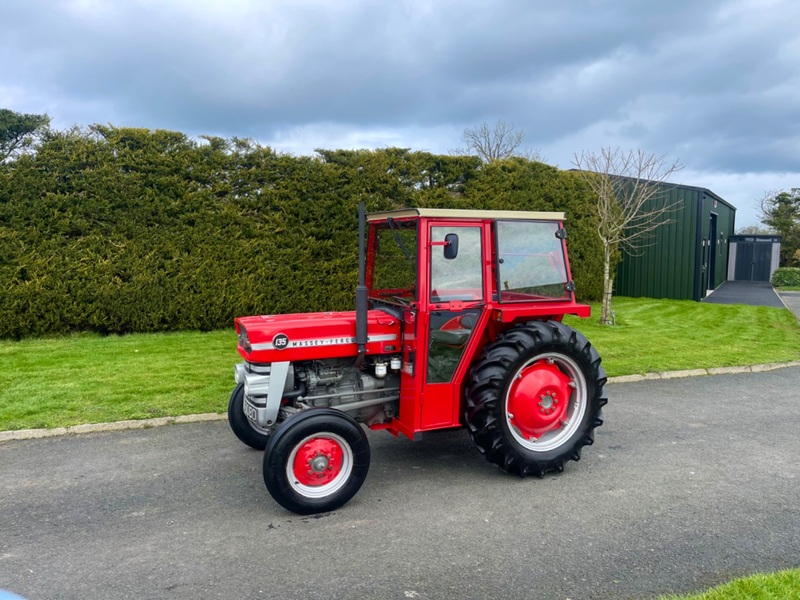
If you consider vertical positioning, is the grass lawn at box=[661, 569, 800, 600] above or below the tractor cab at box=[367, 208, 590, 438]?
below

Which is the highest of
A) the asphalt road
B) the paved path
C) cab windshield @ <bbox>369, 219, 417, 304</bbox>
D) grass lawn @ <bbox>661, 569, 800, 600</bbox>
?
cab windshield @ <bbox>369, 219, 417, 304</bbox>

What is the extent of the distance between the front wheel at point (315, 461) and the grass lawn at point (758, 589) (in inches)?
76.8

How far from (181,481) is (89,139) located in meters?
7.13

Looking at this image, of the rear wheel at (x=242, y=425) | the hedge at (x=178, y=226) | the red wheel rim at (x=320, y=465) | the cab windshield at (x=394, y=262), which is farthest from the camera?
the hedge at (x=178, y=226)

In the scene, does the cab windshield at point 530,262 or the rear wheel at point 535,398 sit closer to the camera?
the rear wheel at point 535,398

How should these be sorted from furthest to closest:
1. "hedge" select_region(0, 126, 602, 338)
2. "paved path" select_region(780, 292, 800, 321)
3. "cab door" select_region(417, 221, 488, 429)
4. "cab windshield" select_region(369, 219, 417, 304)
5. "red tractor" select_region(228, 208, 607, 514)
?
"paved path" select_region(780, 292, 800, 321) < "hedge" select_region(0, 126, 602, 338) < "cab windshield" select_region(369, 219, 417, 304) < "cab door" select_region(417, 221, 488, 429) < "red tractor" select_region(228, 208, 607, 514)

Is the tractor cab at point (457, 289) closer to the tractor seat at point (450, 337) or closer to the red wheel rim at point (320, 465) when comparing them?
the tractor seat at point (450, 337)

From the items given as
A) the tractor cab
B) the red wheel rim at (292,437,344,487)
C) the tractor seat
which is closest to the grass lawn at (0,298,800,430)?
the red wheel rim at (292,437,344,487)

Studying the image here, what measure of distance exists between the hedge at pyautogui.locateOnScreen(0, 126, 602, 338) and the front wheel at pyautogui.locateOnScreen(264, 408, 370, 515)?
6.88 m

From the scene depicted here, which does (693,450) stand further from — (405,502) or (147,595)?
(147,595)

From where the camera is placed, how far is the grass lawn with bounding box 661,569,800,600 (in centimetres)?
290

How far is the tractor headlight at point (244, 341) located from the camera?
4188 millimetres

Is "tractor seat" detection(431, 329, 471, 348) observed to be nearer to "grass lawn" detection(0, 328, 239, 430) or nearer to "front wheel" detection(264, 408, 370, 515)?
"front wheel" detection(264, 408, 370, 515)

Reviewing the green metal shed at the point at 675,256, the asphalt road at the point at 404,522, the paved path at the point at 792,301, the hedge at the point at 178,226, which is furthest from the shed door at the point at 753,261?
the asphalt road at the point at 404,522
